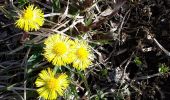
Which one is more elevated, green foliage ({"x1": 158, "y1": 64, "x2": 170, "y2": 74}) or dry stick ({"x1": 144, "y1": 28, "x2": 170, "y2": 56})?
dry stick ({"x1": 144, "y1": 28, "x2": 170, "y2": 56})

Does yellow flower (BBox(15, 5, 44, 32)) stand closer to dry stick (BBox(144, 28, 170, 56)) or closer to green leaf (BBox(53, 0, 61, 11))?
green leaf (BBox(53, 0, 61, 11))

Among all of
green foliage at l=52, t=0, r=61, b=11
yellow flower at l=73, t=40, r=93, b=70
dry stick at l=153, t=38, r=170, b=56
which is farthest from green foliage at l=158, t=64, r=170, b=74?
green foliage at l=52, t=0, r=61, b=11

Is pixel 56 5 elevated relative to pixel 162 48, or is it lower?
elevated

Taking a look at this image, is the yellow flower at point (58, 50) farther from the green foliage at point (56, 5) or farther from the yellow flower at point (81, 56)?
the green foliage at point (56, 5)

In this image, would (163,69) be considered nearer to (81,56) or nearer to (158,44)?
(158,44)

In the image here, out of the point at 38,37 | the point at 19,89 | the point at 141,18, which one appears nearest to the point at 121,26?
the point at 141,18

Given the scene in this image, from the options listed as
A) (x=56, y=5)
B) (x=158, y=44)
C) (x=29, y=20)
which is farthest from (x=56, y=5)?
(x=158, y=44)
